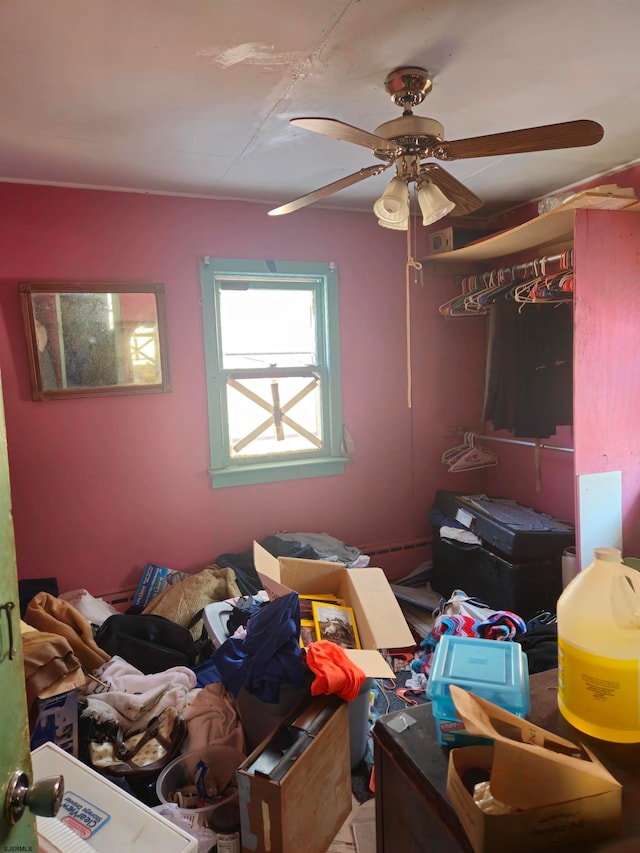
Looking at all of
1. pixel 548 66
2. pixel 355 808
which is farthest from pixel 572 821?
pixel 548 66

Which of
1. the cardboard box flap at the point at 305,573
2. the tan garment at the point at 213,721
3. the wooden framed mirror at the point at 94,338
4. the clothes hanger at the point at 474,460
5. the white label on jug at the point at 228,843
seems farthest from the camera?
the clothes hanger at the point at 474,460

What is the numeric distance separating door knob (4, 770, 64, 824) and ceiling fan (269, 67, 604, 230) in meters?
1.51

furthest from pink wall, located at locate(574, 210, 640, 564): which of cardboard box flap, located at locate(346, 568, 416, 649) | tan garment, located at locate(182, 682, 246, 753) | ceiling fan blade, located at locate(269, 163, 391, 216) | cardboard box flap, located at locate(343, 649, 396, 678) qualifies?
tan garment, located at locate(182, 682, 246, 753)

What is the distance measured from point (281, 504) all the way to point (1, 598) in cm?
263

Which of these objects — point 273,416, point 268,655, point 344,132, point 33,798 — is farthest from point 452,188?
point 33,798

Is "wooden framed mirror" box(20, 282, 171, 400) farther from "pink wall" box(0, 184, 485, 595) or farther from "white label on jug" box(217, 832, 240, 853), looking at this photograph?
"white label on jug" box(217, 832, 240, 853)

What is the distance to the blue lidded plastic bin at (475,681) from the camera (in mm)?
860

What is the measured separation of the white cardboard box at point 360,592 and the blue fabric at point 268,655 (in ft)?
0.51

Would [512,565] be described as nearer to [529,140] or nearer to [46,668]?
[529,140]

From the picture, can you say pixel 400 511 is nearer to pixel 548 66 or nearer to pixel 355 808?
pixel 355 808

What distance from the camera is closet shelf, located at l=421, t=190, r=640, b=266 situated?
2357 millimetres

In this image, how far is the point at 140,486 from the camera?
307cm

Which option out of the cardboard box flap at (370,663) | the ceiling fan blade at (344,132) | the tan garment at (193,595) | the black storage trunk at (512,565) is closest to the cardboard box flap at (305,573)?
the tan garment at (193,595)

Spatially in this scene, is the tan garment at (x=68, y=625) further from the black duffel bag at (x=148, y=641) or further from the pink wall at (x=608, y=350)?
the pink wall at (x=608, y=350)
